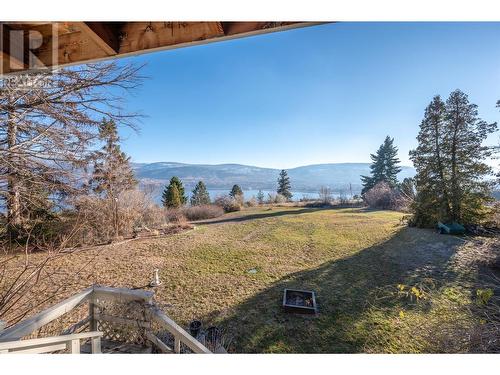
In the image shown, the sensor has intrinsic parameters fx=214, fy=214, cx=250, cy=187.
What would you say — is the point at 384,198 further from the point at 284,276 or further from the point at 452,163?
the point at 284,276

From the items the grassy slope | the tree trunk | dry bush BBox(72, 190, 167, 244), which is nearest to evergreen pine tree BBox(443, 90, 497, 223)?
the grassy slope

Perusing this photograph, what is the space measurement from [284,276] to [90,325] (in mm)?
3112

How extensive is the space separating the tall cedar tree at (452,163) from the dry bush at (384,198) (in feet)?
17.1

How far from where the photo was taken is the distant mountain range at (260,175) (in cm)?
1529

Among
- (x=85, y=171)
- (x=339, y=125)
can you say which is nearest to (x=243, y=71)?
(x=339, y=125)

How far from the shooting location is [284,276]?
4219mm

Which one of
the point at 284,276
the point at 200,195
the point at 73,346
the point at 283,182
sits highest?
the point at 283,182

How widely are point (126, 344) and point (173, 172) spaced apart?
42.9 feet

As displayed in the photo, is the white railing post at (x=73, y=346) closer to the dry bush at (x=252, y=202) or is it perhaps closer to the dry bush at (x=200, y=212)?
the dry bush at (x=200, y=212)

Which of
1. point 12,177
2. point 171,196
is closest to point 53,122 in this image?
point 12,177

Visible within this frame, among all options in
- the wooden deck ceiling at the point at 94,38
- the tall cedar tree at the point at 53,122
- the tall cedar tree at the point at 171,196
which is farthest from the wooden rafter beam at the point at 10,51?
the tall cedar tree at the point at 171,196

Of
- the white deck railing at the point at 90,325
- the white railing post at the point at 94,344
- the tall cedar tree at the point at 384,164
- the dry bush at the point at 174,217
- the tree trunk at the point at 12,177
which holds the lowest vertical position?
the dry bush at the point at 174,217
